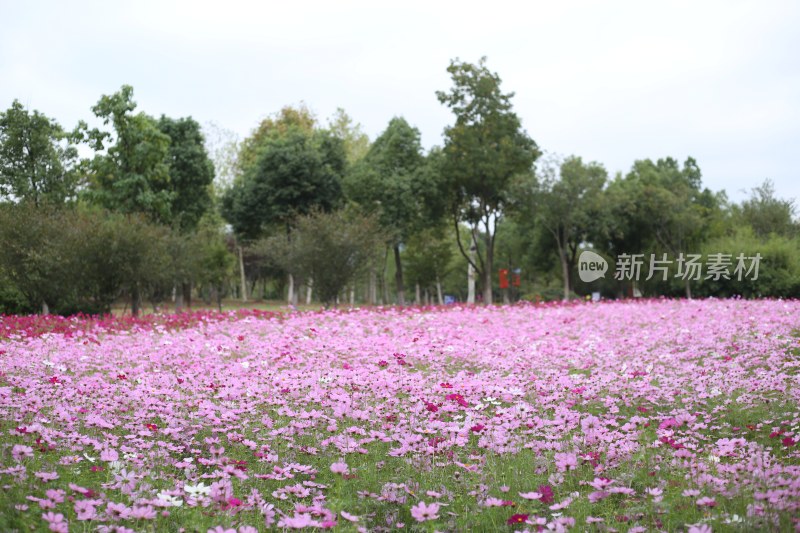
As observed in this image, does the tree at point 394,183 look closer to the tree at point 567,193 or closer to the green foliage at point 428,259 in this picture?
the tree at point 567,193

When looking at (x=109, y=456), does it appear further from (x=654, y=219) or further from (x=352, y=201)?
(x=654, y=219)

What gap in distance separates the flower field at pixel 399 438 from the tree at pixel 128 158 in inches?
994

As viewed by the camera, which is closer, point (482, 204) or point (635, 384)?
point (635, 384)

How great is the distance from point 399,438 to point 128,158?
32.9 metres

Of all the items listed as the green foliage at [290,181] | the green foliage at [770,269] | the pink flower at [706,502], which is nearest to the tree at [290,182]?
the green foliage at [290,181]

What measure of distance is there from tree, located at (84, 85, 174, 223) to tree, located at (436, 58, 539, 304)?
1496 centimetres

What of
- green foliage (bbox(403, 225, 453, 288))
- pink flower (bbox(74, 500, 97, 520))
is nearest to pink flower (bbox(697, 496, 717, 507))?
pink flower (bbox(74, 500, 97, 520))

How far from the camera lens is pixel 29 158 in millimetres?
32219

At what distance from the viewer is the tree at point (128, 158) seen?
34.0m

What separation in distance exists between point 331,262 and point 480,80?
1724cm

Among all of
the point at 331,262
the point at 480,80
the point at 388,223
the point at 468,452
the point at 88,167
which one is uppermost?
the point at 480,80

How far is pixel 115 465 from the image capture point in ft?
14.9

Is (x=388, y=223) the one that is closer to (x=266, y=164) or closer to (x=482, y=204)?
(x=482, y=204)

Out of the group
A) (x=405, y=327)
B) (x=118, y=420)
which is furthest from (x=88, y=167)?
(x=118, y=420)
